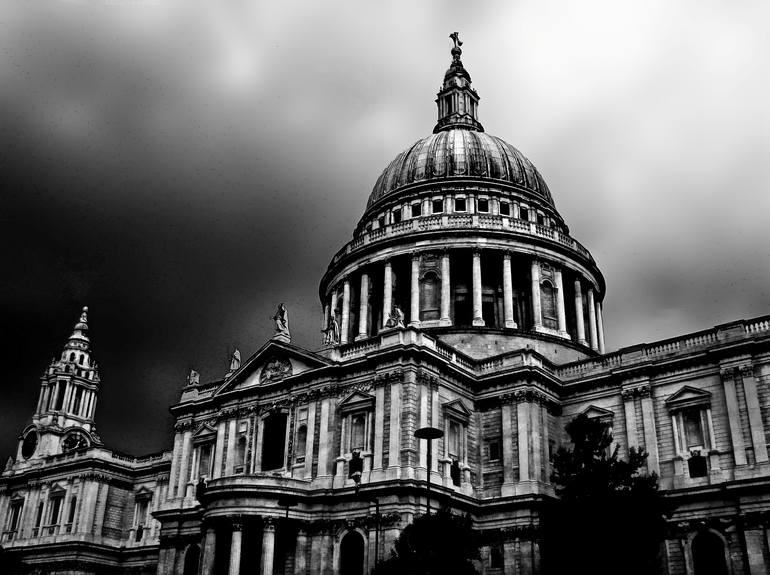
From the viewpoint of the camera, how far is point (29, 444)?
75.1 meters

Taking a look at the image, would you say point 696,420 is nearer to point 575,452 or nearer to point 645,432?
point 645,432

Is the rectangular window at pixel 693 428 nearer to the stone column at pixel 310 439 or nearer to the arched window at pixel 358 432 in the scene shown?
the arched window at pixel 358 432

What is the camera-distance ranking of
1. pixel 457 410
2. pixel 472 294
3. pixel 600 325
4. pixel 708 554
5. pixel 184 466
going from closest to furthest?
pixel 708 554 < pixel 457 410 < pixel 184 466 < pixel 472 294 < pixel 600 325

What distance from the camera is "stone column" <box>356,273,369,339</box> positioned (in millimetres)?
57375

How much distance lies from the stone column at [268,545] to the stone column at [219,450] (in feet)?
25.5

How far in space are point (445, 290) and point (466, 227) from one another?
5.35 metres

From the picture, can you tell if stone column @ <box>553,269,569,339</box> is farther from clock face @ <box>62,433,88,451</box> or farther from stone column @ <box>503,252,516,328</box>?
clock face @ <box>62,433,88,451</box>

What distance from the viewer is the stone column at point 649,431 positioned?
41281 mm

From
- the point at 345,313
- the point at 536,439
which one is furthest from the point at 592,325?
the point at 536,439

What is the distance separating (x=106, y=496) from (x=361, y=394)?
31209 millimetres

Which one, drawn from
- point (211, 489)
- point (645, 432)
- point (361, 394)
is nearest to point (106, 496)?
point (211, 489)

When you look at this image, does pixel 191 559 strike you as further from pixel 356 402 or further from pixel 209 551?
pixel 356 402

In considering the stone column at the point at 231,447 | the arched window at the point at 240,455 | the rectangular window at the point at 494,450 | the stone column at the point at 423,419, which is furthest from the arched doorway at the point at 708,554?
the stone column at the point at 231,447

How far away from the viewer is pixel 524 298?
5819cm
